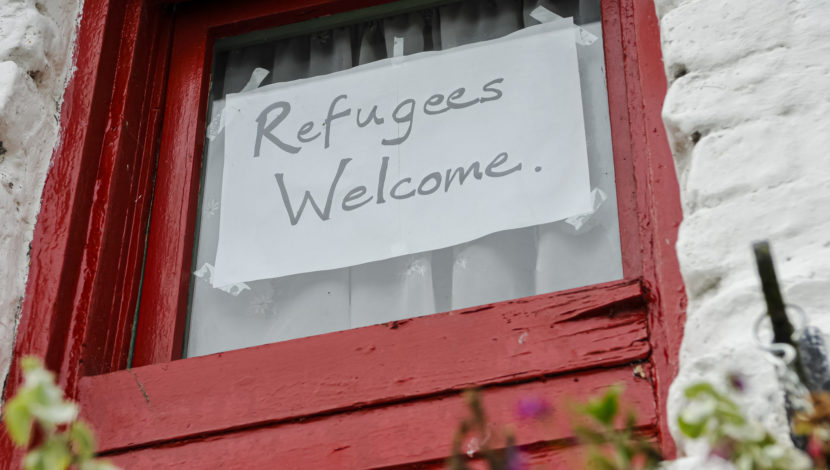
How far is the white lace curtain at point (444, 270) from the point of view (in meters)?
1.96

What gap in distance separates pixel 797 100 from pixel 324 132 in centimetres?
100

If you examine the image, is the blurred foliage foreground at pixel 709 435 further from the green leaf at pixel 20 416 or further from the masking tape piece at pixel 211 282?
the masking tape piece at pixel 211 282

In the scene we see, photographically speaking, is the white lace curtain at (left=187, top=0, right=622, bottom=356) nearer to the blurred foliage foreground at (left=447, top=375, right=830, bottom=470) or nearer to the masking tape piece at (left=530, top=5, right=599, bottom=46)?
the masking tape piece at (left=530, top=5, right=599, bottom=46)

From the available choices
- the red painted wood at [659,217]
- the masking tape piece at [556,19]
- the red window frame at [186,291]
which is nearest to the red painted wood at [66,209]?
the red window frame at [186,291]

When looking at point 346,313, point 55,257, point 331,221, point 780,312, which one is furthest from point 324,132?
point 780,312

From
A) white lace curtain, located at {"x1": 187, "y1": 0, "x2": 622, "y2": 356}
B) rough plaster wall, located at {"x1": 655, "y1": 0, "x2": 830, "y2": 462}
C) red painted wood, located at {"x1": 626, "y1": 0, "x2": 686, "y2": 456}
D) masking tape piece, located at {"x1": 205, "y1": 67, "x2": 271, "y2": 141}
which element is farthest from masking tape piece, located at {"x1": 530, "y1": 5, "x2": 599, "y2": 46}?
masking tape piece, located at {"x1": 205, "y1": 67, "x2": 271, "y2": 141}

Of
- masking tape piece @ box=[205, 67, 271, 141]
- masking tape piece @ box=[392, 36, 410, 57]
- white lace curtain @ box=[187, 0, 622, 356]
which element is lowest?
white lace curtain @ box=[187, 0, 622, 356]

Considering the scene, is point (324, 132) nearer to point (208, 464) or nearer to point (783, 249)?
point (208, 464)

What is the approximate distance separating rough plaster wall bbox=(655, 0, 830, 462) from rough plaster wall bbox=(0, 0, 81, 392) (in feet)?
3.72

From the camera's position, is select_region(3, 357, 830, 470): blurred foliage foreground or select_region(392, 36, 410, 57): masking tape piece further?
select_region(392, 36, 410, 57): masking tape piece

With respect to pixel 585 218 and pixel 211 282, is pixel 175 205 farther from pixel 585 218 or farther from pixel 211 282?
pixel 585 218

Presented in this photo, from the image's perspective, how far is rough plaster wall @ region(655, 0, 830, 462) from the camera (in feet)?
4.37

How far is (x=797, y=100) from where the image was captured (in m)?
1.52

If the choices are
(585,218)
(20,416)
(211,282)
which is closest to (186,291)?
(211,282)
